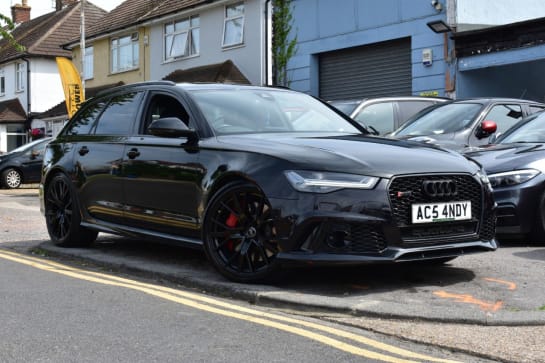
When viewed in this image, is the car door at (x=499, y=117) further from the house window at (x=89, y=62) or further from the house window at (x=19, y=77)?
the house window at (x=19, y=77)

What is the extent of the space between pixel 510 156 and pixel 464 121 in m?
2.01

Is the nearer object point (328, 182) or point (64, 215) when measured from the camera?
point (328, 182)

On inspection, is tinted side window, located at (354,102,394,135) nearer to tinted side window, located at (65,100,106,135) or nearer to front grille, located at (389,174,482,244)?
tinted side window, located at (65,100,106,135)

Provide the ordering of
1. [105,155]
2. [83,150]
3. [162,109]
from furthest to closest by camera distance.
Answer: [83,150] < [105,155] < [162,109]

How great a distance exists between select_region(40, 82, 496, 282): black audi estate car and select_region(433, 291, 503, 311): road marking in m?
0.27

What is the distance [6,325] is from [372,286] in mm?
2530

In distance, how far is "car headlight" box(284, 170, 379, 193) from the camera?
5449 millimetres

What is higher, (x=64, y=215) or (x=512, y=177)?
(x=512, y=177)

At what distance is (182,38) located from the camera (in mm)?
30906

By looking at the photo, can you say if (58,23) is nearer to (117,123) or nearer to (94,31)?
(94,31)

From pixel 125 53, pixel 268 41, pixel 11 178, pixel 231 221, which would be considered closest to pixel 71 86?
pixel 11 178

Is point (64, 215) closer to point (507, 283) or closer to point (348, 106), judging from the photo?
point (507, 283)

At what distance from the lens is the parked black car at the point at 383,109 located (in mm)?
11648

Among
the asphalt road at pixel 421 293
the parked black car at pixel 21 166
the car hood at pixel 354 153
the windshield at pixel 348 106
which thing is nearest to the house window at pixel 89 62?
the parked black car at pixel 21 166
